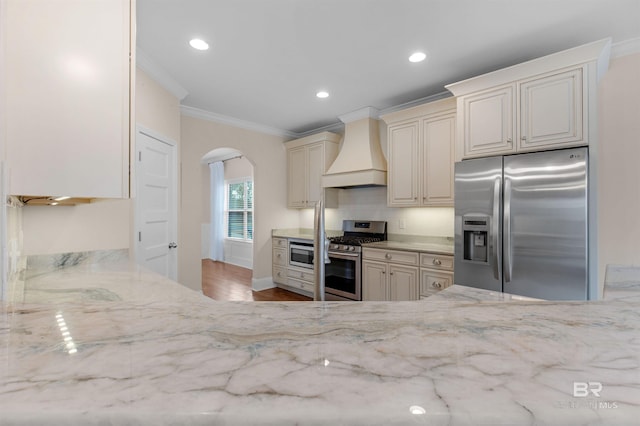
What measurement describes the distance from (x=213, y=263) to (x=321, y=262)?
650 cm

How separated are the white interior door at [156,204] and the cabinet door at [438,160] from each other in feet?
8.90

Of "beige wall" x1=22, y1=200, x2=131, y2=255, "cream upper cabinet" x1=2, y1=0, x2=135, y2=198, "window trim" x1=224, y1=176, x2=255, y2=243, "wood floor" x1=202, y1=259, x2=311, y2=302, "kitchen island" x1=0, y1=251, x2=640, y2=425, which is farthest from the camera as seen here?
"window trim" x1=224, y1=176, x2=255, y2=243

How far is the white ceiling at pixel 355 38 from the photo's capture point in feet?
6.53

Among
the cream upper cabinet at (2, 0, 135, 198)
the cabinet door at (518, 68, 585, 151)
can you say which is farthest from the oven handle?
the cream upper cabinet at (2, 0, 135, 198)

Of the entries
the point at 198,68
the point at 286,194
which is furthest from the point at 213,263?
the point at 198,68

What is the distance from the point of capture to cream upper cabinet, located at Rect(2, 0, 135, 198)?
1.05 m

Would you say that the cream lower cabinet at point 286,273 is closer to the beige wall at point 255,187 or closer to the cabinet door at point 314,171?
the beige wall at point 255,187

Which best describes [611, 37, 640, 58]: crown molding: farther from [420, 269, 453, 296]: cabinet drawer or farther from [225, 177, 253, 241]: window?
[225, 177, 253, 241]: window

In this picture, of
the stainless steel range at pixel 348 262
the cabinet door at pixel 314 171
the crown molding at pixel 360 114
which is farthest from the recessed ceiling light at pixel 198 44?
the stainless steel range at pixel 348 262

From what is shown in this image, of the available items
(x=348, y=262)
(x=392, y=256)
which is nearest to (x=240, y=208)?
(x=348, y=262)

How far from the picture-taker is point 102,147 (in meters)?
1.25

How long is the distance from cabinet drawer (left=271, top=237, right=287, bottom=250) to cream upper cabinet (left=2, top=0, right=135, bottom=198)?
10.7ft

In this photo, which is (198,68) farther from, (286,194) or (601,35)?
(601,35)

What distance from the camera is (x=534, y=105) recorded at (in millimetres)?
2387
